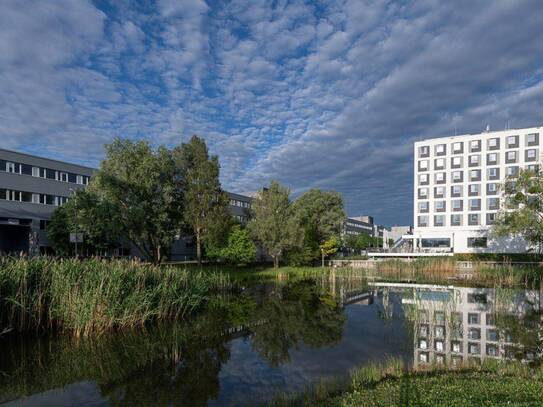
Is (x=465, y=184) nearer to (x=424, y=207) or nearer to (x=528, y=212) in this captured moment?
(x=424, y=207)

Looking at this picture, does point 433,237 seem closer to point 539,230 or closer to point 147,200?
point 539,230

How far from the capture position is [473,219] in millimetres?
60500

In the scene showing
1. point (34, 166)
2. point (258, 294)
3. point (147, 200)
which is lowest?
point (258, 294)

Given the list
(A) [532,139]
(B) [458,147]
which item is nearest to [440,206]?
(B) [458,147]

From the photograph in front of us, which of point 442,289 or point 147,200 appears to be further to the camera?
point 147,200

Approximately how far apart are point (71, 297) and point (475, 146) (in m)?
64.5

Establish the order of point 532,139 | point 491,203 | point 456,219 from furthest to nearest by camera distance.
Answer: point 456,219 → point 491,203 → point 532,139

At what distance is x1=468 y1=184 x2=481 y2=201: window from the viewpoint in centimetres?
6091

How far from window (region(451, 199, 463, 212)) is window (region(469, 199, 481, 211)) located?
145cm

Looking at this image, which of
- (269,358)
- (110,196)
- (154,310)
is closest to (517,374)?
(269,358)

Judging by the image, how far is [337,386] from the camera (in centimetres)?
816

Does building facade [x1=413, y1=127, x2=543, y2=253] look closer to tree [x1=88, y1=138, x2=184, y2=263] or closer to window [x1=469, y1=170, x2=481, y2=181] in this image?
window [x1=469, y1=170, x2=481, y2=181]

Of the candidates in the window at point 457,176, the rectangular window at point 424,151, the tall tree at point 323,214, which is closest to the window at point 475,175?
the window at point 457,176

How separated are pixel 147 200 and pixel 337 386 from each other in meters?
25.4
